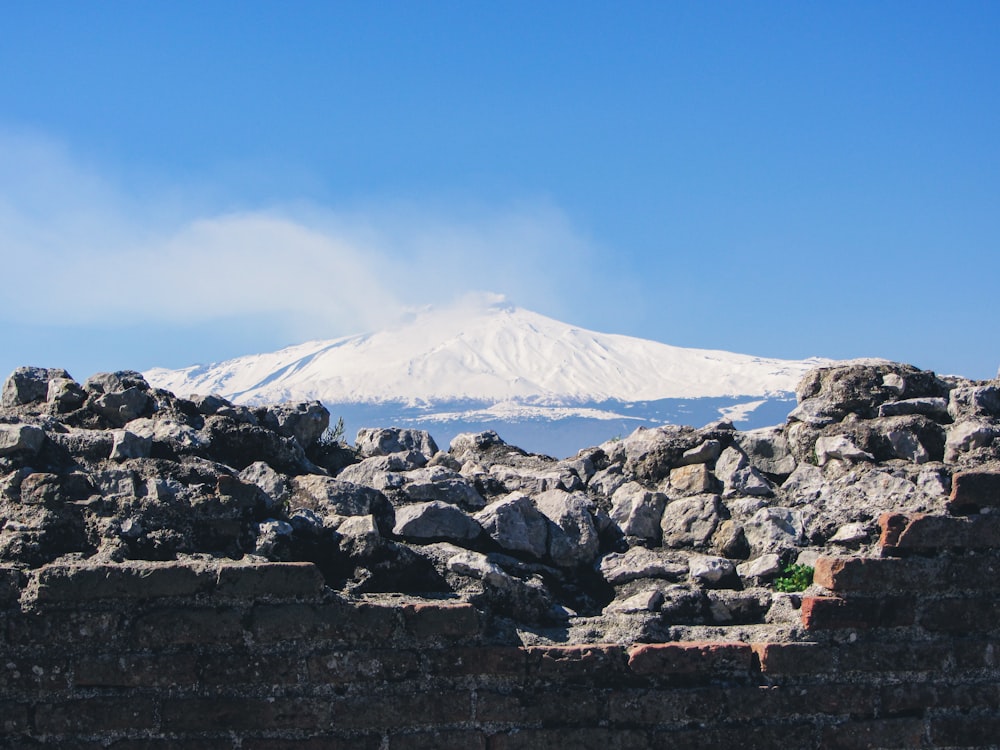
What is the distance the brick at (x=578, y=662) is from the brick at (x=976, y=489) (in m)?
1.87

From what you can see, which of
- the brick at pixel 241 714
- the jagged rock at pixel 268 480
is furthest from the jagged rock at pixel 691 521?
the brick at pixel 241 714

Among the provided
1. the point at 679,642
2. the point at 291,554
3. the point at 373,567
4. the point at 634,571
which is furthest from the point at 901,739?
the point at 291,554

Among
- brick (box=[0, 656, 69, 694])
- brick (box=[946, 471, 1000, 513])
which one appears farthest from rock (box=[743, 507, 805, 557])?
brick (box=[0, 656, 69, 694])

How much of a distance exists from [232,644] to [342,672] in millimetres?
508

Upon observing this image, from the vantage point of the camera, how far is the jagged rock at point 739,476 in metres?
6.55

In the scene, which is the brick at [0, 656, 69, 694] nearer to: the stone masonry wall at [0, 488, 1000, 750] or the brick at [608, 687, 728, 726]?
the stone masonry wall at [0, 488, 1000, 750]

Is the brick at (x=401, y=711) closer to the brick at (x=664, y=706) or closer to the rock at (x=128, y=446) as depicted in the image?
the brick at (x=664, y=706)

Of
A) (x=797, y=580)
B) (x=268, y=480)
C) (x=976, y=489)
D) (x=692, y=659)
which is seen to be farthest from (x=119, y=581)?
(x=976, y=489)

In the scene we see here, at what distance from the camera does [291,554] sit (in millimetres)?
5395

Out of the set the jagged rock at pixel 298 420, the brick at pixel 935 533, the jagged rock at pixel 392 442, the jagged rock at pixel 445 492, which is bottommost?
the brick at pixel 935 533

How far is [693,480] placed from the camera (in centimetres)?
674

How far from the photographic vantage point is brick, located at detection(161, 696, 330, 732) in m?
4.92

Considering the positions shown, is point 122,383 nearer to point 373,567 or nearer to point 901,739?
point 373,567

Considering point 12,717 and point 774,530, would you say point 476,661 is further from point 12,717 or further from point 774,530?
point 12,717
